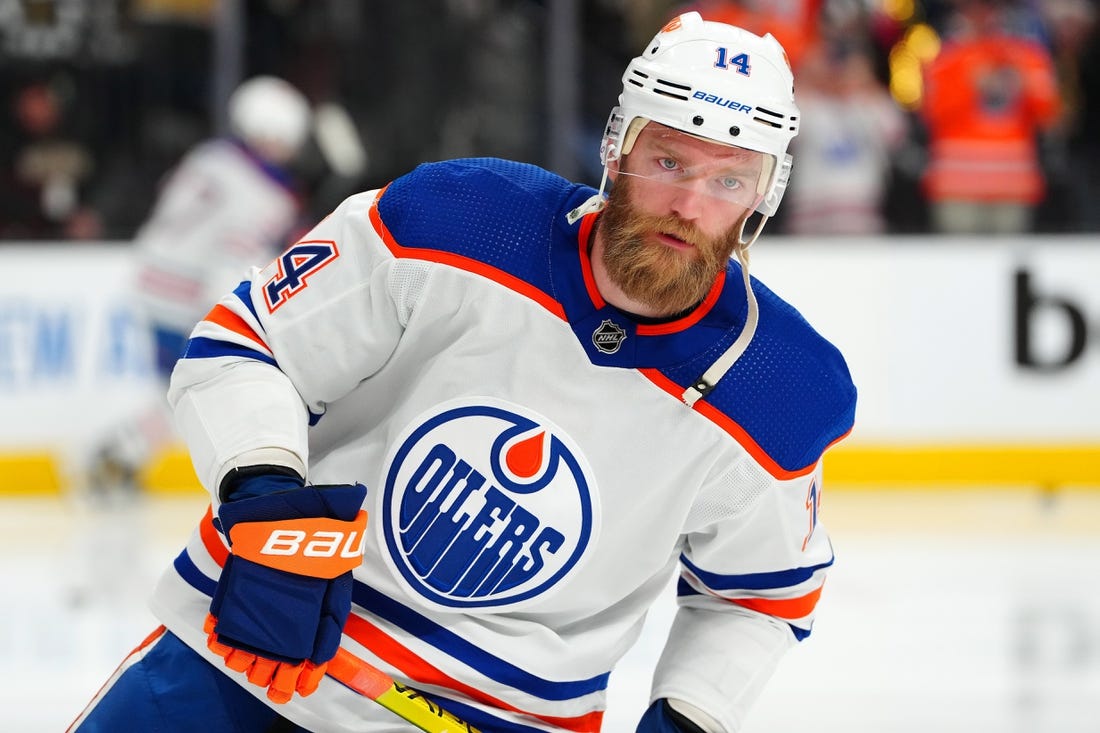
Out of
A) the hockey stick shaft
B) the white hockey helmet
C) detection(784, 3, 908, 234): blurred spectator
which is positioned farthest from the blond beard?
detection(784, 3, 908, 234): blurred spectator

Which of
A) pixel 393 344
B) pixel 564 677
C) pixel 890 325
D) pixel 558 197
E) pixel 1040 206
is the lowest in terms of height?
pixel 890 325

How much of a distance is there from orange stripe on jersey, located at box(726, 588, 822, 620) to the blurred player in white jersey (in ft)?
13.1

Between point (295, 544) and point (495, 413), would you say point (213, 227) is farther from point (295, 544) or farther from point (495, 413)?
point (295, 544)

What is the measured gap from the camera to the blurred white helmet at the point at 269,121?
5.43 metres

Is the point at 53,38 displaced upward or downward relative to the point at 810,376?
downward

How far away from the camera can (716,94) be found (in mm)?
1566

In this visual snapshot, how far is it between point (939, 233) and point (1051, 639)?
263 centimetres

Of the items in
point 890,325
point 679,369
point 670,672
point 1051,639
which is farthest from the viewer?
point 890,325

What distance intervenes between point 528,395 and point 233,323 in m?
0.33

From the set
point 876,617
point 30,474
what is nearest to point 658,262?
point 876,617

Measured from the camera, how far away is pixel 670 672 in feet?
5.56

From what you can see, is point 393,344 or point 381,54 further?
point 381,54

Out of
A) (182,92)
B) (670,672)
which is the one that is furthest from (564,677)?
(182,92)

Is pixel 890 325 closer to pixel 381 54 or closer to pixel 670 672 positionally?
pixel 381 54
